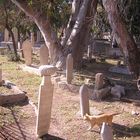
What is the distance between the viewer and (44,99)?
6.77 m

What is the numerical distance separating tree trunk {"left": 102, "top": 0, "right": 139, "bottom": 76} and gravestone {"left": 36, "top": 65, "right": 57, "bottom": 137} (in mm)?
2724

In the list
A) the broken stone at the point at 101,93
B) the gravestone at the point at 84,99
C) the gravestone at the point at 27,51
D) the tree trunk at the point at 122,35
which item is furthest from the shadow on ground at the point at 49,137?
the gravestone at the point at 27,51

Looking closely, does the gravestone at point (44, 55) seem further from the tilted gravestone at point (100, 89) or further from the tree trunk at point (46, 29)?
the tilted gravestone at point (100, 89)

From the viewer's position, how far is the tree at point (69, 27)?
13.8m

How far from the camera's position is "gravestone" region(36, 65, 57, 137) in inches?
263

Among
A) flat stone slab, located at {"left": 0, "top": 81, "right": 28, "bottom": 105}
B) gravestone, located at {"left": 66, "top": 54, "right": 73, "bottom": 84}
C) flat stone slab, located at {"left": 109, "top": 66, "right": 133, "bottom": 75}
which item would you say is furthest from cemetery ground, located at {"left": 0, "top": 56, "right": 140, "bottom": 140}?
flat stone slab, located at {"left": 109, "top": 66, "right": 133, "bottom": 75}

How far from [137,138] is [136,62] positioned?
257 centimetres

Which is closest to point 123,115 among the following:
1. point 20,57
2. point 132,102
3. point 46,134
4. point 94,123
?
point 132,102

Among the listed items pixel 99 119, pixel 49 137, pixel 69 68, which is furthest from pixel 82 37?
pixel 49 137

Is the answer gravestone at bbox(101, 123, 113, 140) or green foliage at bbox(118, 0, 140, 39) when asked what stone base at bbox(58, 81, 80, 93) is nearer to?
green foliage at bbox(118, 0, 140, 39)

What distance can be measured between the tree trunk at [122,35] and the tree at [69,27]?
5.38 metres

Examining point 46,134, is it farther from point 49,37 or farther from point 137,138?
point 49,37

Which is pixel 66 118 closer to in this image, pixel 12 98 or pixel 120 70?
pixel 12 98

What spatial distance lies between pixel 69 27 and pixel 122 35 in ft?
22.3
